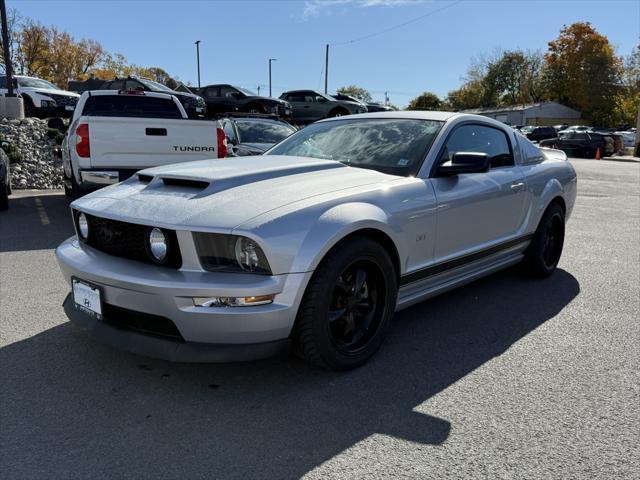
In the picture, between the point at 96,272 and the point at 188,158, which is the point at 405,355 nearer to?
the point at 96,272

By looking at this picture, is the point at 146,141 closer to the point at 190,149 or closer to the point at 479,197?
the point at 190,149

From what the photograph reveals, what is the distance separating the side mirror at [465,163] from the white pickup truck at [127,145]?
469 cm

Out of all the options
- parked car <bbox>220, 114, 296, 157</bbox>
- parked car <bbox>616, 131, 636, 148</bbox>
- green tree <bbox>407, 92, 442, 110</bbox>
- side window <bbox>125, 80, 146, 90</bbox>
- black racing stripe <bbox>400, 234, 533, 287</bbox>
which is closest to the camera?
black racing stripe <bbox>400, 234, 533, 287</bbox>

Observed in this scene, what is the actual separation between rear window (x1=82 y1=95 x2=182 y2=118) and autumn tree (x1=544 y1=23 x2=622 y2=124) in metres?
67.7

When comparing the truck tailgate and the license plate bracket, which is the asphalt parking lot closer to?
the license plate bracket

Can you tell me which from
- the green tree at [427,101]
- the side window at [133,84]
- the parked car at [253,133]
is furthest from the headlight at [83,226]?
the green tree at [427,101]

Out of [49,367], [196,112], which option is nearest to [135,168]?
[49,367]

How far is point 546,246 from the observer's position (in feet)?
17.3

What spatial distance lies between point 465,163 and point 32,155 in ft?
38.5

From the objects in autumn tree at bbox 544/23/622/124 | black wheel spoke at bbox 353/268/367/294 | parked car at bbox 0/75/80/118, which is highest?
autumn tree at bbox 544/23/622/124

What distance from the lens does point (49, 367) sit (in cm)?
315

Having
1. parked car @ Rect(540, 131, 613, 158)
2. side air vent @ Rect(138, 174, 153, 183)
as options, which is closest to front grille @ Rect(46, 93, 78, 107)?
side air vent @ Rect(138, 174, 153, 183)

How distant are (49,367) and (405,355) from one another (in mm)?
2132

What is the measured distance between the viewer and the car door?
371cm
